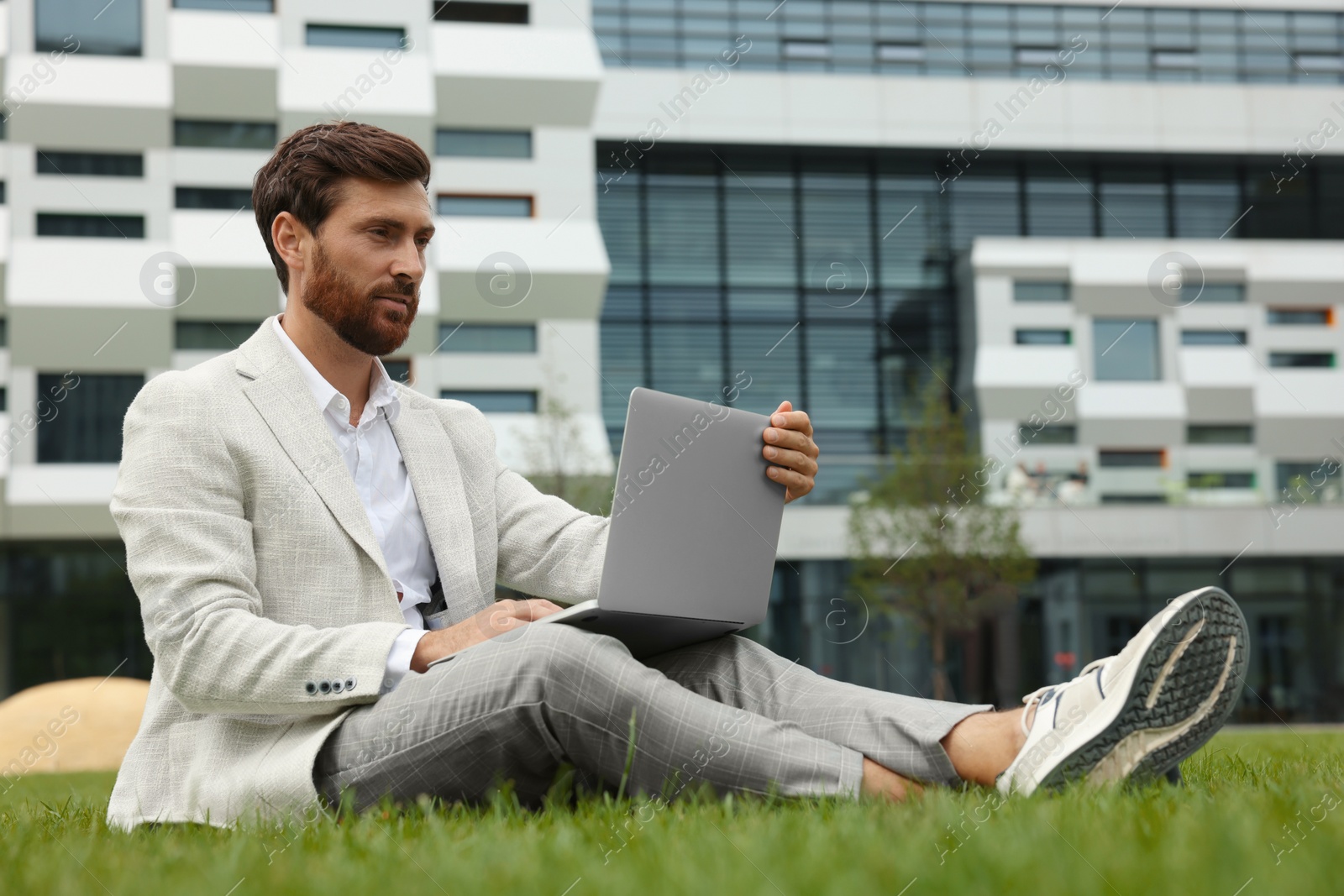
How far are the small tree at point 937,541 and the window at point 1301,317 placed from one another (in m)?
8.48

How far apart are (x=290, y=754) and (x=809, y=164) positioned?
74.0 ft

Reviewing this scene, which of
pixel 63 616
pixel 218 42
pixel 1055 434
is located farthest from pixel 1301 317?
pixel 63 616

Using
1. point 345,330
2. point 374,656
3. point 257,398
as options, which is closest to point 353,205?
point 345,330

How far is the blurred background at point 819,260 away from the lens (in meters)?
21.6

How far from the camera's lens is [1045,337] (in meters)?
24.6

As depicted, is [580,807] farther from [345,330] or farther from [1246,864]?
[345,330]

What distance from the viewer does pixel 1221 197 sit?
994 inches

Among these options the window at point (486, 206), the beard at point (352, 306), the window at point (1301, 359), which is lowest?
the beard at point (352, 306)

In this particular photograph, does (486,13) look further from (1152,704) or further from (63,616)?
(1152,704)

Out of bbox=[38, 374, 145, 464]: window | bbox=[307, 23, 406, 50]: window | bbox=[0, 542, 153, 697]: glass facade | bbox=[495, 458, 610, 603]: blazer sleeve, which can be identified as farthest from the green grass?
bbox=[307, 23, 406, 50]: window

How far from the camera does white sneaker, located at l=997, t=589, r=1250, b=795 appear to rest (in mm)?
2227

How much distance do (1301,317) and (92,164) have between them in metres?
24.1

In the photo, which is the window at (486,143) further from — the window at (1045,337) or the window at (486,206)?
the window at (1045,337)

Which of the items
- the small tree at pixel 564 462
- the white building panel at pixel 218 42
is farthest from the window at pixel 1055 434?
the white building panel at pixel 218 42
